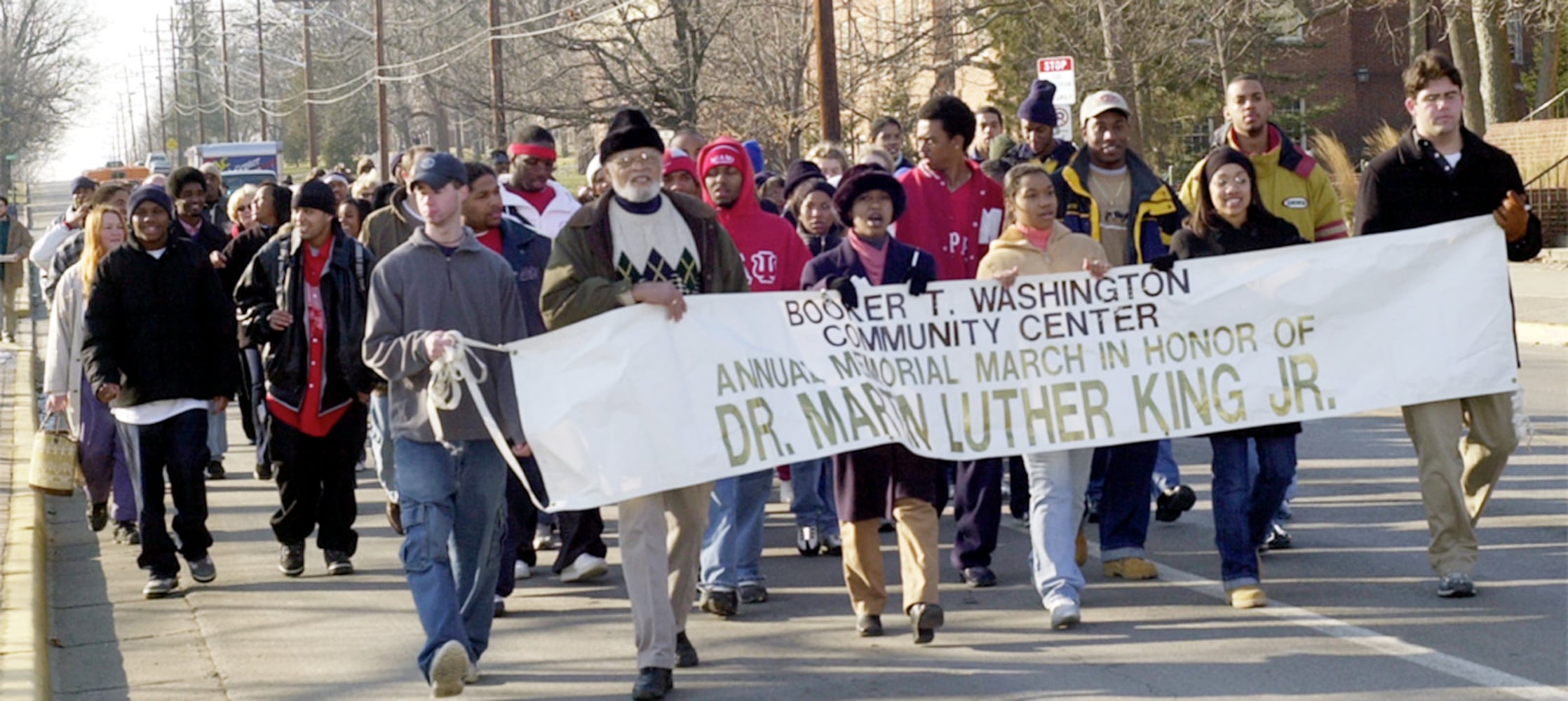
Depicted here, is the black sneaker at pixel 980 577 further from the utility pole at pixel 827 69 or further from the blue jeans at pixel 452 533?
the utility pole at pixel 827 69

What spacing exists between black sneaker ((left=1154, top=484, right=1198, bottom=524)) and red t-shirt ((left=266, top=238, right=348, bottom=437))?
4.17 m

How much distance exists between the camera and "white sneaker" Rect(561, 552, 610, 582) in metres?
8.99

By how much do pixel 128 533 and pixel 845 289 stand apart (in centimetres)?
544

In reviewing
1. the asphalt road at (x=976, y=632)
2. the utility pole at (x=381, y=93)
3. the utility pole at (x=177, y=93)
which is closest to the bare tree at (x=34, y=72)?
the utility pole at (x=177, y=93)

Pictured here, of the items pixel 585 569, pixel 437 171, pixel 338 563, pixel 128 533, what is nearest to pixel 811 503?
pixel 585 569

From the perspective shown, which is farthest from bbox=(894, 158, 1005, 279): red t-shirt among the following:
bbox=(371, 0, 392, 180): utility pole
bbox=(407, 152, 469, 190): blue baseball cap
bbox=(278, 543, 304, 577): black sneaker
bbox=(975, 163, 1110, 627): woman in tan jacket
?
bbox=(371, 0, 392, 180): utility pole

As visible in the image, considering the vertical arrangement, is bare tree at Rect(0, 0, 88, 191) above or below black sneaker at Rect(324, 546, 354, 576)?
above

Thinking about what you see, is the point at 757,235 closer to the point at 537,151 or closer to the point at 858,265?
the point at 858,265

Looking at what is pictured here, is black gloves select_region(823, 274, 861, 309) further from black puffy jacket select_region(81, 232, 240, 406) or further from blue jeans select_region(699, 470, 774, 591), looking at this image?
black puffy jacket select_region(81, 232, 240, 406)

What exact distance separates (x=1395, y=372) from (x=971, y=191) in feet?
7.17

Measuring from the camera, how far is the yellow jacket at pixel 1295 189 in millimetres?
8312

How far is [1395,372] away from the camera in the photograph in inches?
309

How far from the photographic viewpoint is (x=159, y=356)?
349 inches

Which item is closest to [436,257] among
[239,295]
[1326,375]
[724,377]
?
[724,377]
